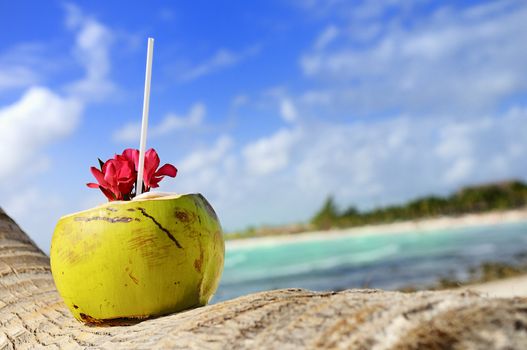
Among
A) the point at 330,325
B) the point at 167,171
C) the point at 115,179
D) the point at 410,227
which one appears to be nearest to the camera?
the point at 330,325

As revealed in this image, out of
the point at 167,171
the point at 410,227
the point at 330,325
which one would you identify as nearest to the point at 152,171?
the point at 167,171

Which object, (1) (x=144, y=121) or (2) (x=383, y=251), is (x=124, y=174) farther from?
(2) (x=383, y=251)

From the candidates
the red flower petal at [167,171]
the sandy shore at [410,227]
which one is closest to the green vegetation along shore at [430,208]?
the sandy shore at [410,227]

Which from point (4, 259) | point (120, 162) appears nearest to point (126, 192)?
→ point (120, 162)

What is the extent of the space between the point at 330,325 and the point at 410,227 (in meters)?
55.5

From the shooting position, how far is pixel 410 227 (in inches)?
Result: 2157

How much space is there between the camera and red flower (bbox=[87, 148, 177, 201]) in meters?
1.95

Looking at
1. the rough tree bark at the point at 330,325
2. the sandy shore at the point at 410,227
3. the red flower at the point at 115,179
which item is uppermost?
the red flower at the point at 115,179

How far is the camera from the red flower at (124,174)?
1.95 meters

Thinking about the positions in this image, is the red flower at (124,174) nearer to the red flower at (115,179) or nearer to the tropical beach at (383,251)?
the red flower at (115,179)

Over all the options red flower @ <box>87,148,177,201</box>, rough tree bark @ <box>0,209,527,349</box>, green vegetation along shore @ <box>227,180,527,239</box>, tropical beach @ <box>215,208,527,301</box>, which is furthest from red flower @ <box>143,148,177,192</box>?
green vegetation along shore @ <box>227,180,527,239</box>

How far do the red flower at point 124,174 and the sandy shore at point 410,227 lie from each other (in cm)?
5283

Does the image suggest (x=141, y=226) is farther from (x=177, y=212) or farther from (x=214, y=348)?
(x=214, y=348)

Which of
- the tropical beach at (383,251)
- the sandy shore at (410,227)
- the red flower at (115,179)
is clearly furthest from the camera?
the sandy shore at (410,227)
